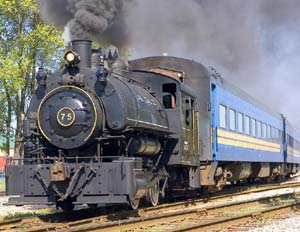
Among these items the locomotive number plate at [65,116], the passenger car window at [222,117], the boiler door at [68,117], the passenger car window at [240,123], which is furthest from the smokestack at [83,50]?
the passenger car window at [240,123]

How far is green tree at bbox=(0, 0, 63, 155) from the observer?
23.2 m

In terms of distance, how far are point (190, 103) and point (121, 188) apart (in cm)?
405

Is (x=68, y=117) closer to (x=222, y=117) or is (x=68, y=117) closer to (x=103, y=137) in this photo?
(x=103, y=137)

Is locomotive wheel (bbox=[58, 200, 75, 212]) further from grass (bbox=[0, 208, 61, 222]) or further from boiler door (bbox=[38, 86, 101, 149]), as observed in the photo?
boiler door (bbox=[38, 86, 101, 149])

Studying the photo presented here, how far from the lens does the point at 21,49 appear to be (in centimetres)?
2458

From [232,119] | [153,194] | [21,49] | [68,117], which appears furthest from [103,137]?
[21,49]

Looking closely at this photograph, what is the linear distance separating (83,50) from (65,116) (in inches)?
55.8

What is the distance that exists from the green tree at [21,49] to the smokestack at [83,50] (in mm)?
12113

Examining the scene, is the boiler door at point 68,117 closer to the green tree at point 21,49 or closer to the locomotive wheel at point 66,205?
the locomotive wheel at point 66,205

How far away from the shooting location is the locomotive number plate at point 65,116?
412 inches

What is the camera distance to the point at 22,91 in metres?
25.5

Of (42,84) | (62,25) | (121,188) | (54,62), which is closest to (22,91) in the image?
(54,62)

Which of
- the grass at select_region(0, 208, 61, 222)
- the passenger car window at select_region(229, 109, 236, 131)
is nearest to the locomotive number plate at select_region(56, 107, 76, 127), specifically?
the grass at select_region(0, 208, 61, 222)

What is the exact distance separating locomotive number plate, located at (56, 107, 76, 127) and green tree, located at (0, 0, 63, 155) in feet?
41.3
